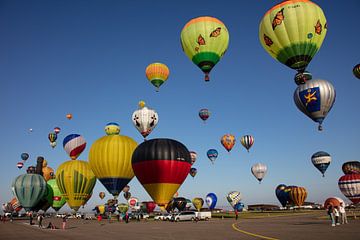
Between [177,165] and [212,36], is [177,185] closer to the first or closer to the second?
[177,165]

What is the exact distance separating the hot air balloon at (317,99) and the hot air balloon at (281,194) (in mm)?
50711

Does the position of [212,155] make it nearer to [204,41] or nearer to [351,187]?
[351,187]

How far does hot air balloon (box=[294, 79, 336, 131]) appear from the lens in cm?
3428

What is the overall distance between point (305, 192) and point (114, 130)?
5153 centimetres

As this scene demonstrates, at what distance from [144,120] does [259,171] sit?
119 feet

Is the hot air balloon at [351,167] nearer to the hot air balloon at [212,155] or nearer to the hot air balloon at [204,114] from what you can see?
the hot air balloon at [204,114]

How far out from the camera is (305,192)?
77.4 meters

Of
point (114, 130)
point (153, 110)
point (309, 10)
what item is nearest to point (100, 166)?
point (114, 130)

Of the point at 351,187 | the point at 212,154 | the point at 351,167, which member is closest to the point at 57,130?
the point at 212,154

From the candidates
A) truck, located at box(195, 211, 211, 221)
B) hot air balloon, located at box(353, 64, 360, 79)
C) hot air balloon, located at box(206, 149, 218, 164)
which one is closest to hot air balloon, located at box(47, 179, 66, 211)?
truck, located at box(195, 211, 211, 221)

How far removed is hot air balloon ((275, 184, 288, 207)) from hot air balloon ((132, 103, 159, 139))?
46.8m

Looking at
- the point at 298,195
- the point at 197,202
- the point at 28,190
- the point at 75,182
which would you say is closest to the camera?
the point at 75,182

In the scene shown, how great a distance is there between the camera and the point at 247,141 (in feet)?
212

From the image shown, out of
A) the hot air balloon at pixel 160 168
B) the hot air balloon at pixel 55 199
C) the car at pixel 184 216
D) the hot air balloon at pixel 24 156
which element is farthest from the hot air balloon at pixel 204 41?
the hot air balloon at pixel 24 156
